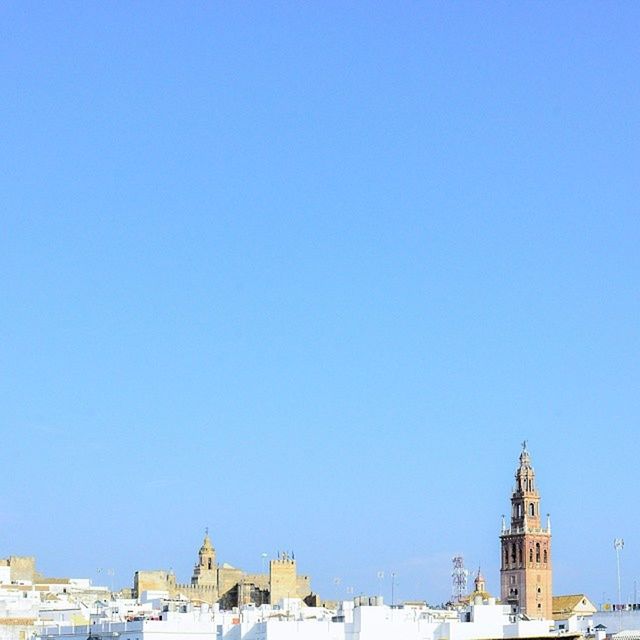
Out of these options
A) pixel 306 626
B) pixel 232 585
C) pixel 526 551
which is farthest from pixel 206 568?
pixel 306 626

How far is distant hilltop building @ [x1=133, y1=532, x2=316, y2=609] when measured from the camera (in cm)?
14738

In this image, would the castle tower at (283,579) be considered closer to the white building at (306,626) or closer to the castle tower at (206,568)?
the castle tower at (206,568)

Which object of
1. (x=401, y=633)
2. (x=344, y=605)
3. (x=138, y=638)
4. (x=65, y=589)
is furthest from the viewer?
(x=65, y=589)

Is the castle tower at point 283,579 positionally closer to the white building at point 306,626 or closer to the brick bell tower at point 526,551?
the brick bell tower at point 526,551

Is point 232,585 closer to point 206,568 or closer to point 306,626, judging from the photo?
point 206,568

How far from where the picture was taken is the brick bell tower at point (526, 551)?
150m

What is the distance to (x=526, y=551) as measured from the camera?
15062 cm

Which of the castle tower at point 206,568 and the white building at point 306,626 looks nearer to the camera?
the white building at point 306,626

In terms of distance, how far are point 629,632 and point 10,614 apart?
42.2 metres

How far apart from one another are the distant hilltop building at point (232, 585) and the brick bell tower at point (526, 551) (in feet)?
61.9

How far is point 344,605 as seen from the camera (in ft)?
339

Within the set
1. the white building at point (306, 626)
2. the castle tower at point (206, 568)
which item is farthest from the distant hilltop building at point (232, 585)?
the white building at point (306, 626)

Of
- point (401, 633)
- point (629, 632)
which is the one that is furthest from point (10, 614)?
point (629, 632)

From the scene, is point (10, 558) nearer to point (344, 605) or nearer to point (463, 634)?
point (344, 605)
